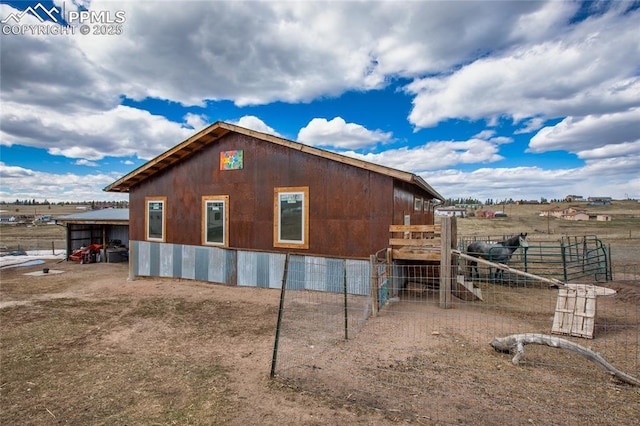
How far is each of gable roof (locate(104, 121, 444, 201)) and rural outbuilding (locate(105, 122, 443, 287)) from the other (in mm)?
34

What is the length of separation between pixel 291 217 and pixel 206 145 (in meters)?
4.53

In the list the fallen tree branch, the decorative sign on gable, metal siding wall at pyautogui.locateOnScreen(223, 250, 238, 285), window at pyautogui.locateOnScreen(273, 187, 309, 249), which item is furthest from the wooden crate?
the decorative sign on gable

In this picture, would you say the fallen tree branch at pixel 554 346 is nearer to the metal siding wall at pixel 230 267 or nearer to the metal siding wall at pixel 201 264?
the metal siding wall at pixel 230 267

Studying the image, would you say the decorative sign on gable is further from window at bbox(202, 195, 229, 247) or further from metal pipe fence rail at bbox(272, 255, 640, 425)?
metal pipe fence rail at bbox(272, 255, 640, 425)

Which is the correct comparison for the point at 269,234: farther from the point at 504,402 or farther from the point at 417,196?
the point at 504,402

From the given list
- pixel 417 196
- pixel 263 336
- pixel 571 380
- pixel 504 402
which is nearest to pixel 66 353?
pixel 263 336

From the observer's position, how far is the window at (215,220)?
12.0 metres

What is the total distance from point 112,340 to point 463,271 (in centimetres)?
913

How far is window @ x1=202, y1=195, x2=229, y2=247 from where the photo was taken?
11977 mm

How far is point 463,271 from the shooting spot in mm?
9984

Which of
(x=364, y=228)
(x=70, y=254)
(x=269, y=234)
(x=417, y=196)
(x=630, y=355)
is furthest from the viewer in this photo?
(x=70, y=254)

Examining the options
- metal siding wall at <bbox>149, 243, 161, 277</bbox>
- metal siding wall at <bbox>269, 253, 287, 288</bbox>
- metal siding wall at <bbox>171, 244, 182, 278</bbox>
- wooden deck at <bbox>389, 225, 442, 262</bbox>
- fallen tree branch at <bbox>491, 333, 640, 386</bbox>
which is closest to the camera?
fallen tree branch at <bbox>491, 333, 640, 386</bbox>

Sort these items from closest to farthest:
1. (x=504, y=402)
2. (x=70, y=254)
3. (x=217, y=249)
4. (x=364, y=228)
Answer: (x=504, y=402) < (x=364, y=228) < (x=217, y=249) < (x=70, y=254)

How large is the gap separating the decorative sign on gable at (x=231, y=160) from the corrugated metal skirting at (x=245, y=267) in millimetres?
2974
